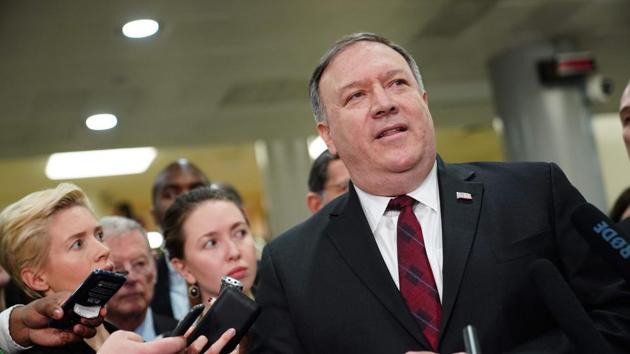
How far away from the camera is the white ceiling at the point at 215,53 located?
19.4ft

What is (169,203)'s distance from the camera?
420 cm

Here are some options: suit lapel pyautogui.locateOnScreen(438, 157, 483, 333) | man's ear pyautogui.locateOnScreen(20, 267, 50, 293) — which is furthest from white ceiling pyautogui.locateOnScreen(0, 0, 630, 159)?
suit lapel pyautogui.locateOnScreen(438, 157, 483, 333)

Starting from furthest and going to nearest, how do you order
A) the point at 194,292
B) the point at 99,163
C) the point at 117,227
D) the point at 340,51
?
the point at 99,163 → the point at 117,227 → the point at 194,292 → the point at 340,51

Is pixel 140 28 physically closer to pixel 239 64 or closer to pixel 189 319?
pixel 239 64

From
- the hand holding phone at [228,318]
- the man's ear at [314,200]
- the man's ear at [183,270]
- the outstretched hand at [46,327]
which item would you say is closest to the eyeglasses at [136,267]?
the man's ear at [183,270]

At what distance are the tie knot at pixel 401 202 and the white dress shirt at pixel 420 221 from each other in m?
0.01

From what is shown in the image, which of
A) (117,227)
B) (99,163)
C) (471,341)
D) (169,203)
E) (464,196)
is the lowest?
(471,341)

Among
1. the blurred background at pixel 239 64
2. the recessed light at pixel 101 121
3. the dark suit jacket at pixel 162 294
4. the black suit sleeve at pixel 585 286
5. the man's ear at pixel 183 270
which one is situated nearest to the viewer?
the black suit sleeve at pixel 585 286

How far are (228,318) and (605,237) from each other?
0.79 m

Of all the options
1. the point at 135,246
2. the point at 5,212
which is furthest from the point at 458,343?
the point at 135,246

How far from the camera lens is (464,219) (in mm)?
1909

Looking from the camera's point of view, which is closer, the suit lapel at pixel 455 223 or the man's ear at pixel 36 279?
the suit lapel at pixel 455 223

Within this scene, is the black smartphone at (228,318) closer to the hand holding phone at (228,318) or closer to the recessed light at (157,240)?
the hand holding phone at (228,318)

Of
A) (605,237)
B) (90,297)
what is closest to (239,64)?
(90,297)
